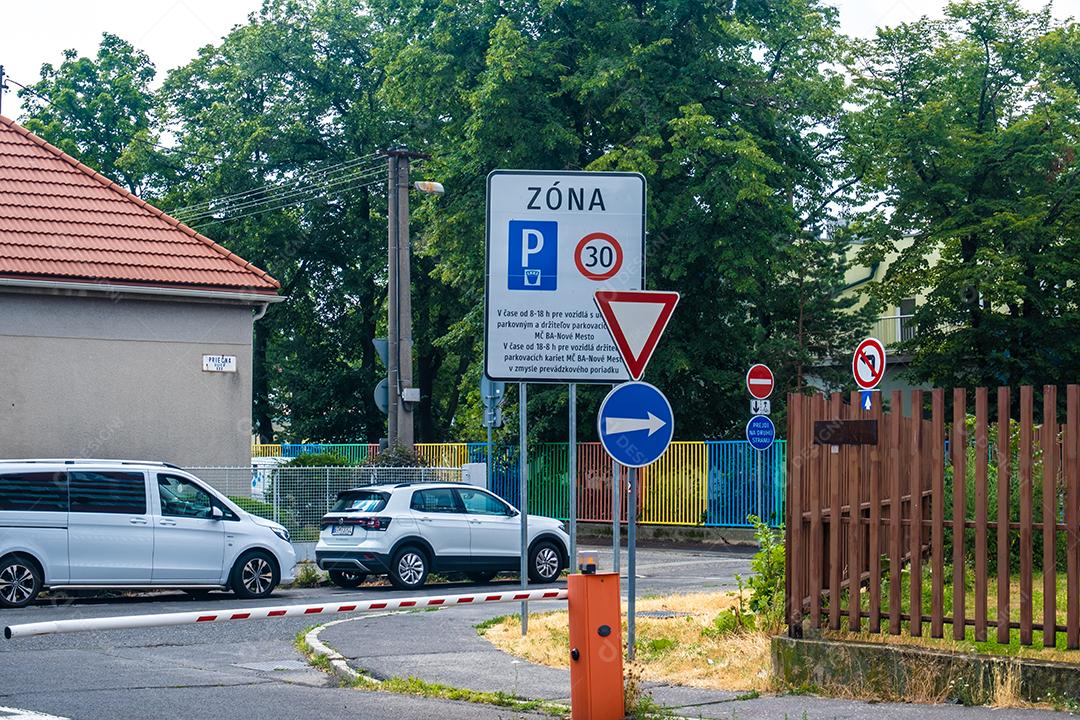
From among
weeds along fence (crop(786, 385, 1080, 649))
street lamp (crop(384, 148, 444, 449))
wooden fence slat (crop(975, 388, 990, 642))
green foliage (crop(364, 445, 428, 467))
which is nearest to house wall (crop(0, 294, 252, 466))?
green foliage (crop(364, 445, 428, 467))

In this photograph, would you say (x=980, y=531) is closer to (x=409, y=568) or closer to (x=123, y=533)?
(x=123, y=533)

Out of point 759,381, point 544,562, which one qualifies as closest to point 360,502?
point 544,562

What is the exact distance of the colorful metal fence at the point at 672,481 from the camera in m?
28.8

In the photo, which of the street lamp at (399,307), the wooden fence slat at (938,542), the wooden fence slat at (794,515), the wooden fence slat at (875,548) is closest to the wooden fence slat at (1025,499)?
the wooden fence slat at (938,542)

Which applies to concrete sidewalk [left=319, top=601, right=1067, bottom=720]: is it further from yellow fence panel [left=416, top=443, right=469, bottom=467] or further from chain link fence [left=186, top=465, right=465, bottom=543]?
yellow fence panel [left=416, top=443, right=469, bottom=467]

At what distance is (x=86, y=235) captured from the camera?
24.8 metres

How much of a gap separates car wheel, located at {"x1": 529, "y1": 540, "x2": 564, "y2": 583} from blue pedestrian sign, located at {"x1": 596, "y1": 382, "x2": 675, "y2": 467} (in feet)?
34.4

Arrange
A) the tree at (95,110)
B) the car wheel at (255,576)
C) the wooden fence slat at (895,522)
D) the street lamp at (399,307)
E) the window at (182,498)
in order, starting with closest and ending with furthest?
the wooden fence slat at (895,522) → the window at (182,498) → the car wheel at (255,576) → the street lamp at (399,307) → the tree at (95,110)

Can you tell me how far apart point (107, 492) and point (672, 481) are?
15.0 m

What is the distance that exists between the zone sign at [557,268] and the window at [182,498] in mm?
7140

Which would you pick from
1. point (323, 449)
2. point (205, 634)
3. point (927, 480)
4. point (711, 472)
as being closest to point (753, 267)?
point (711, 472)

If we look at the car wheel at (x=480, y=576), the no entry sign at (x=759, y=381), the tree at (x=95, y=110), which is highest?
the tree at (x=95, y=110)

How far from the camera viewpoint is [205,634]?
48.5 feet

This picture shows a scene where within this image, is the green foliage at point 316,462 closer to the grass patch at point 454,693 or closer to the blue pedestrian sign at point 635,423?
the grass patch at point 454,693
